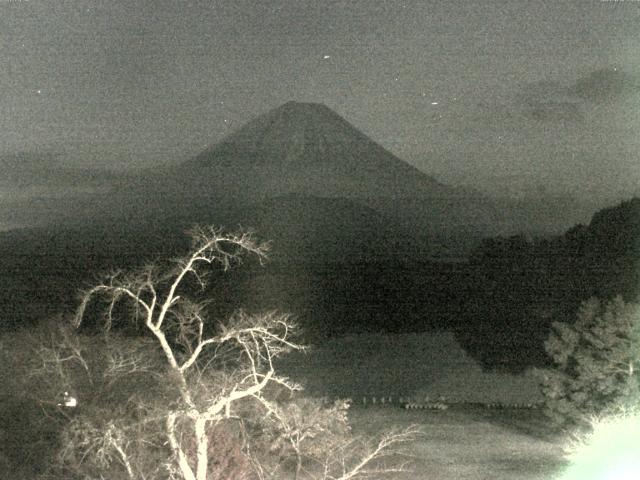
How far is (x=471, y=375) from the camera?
2055cm

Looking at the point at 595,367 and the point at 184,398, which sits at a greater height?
the point at 184,398

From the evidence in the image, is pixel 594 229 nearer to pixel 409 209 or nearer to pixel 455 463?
pixel 455 463

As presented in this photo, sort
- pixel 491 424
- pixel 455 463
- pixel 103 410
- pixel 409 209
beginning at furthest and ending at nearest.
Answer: pixel 409 209
pixel 491 424
pixel 455 463
pixel 103 410

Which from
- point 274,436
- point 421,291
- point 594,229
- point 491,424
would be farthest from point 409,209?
point 274,436

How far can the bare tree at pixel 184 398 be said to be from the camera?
5.42 m

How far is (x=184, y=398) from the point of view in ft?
17.6

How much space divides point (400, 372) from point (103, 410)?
15984mm

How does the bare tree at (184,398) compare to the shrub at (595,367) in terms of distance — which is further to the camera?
the shrub at (595,367)

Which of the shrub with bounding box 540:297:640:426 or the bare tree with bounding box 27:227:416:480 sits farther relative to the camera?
the shrub with bounding box 540:297:640:426

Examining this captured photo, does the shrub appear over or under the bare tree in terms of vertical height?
under

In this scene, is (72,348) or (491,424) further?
(491,424)

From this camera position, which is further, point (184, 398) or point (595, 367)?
point (595, 367)

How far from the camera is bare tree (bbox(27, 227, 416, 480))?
213 inches

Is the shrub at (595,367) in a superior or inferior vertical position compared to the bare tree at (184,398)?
inferior
